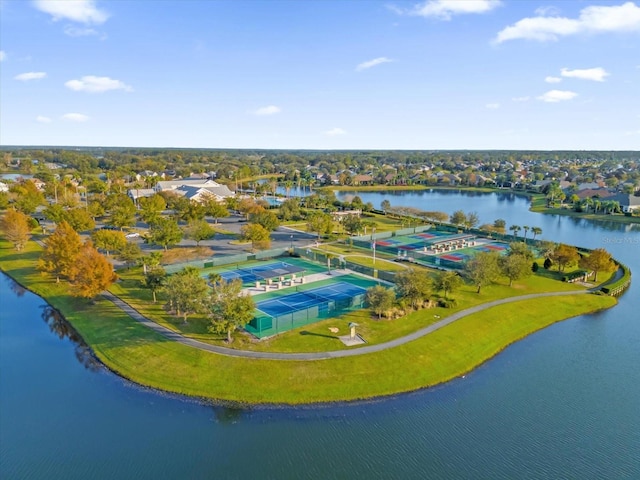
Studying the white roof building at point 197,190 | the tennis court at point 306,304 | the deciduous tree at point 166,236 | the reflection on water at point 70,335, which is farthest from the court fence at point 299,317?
the white roof building at point 197,190

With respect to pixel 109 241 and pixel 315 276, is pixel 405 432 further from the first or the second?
pixel 109 241

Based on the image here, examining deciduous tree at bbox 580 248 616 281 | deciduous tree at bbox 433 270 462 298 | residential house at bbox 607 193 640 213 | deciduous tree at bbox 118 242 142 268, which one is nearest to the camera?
deciduous tree at bbox 433 270 462 298

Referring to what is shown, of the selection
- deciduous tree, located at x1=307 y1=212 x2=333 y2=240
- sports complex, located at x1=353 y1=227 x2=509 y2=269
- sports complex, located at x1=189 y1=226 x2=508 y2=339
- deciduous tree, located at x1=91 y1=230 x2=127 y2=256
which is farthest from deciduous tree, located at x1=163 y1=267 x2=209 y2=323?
deciduous tree, located at x1=307 y1=212 x2=333 y2=240

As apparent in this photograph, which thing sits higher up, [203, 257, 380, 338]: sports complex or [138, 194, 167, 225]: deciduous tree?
[138, 194, 167, 225]: deciduous tree

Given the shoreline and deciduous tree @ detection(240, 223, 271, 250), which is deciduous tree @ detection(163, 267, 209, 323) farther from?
the shoreline

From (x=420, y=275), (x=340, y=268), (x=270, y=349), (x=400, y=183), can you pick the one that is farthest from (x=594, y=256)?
(x=400, y=183)

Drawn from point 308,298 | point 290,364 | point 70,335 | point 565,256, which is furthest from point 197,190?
point 290,364

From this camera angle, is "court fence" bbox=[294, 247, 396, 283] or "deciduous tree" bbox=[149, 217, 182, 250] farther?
"deciduous tree" bbox=[149, 217, 182, 250]

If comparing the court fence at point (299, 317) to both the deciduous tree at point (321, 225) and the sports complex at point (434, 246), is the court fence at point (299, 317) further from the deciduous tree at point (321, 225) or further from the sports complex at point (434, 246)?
the deciduous tree at point (321, 225)
